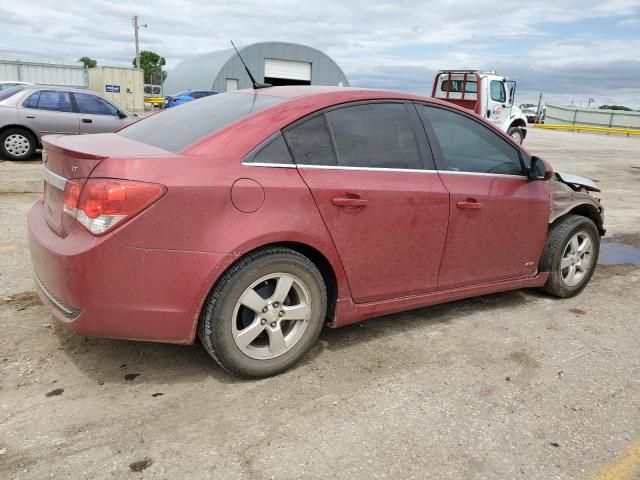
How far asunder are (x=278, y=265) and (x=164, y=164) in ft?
2.43

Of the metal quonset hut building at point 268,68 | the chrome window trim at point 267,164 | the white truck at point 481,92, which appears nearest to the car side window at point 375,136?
the chrome window trim at point 267,164

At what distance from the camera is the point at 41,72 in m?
33.5

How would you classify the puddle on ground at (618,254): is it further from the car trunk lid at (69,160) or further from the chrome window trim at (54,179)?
the chrome window trim at (54,179)

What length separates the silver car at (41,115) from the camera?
34.3 feet

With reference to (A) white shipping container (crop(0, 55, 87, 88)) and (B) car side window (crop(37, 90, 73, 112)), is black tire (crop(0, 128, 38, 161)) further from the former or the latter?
(A) white shipping container (crop(0, 55, 87, 88))

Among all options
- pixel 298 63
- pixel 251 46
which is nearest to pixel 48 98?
pixel 251 46

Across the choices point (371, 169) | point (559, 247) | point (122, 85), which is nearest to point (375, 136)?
point (371, 169)

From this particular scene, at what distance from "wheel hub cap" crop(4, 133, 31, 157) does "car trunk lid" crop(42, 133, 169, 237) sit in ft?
27.7

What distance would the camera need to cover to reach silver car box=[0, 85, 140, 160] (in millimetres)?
10453

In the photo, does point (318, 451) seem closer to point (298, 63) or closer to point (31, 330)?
point (31, 330)

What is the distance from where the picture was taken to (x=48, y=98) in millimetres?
10758

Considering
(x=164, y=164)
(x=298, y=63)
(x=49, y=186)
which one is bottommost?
(x=49, y=186)

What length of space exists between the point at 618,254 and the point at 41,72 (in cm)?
3523

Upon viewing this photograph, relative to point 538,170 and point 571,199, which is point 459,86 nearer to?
point 571,199
